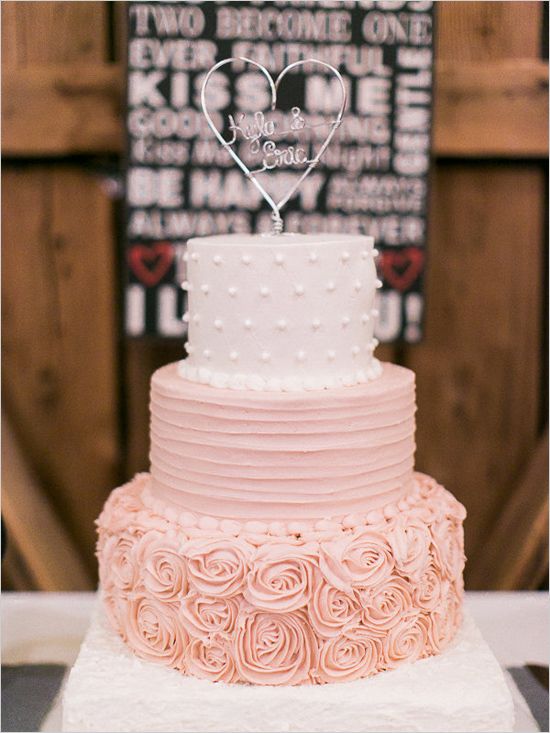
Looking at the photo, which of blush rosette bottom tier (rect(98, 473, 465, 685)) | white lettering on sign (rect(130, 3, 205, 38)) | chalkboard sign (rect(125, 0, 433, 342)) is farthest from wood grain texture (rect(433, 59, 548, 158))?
blush rosette bottom tier (rect(98, 473, 465, 685))

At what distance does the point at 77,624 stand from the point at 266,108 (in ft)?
5.57

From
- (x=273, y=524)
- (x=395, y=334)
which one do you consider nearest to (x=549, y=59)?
(x=395, y=334)

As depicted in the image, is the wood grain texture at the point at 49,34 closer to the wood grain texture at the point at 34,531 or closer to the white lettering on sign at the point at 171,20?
the white lettering on sign at the point at 171,20

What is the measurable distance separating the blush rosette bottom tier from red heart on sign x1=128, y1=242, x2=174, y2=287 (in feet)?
3.35

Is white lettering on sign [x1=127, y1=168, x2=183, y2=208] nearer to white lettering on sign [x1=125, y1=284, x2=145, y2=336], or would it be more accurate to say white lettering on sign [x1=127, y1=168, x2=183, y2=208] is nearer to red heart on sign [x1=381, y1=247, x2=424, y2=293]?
white lettering on sign [x1=125, y1=284, x2=145, y2=336]

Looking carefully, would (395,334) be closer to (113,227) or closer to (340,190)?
(340,190)

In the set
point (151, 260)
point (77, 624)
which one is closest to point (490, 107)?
point (151, 260)

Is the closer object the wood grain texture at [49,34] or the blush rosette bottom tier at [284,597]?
the blush rosette bottom tier at [284,597]

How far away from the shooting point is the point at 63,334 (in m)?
2.62

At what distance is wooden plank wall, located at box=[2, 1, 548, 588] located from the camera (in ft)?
8.13

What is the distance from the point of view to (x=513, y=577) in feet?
8.34

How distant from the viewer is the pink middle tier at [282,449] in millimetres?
1454

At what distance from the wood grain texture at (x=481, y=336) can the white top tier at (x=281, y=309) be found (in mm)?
1092

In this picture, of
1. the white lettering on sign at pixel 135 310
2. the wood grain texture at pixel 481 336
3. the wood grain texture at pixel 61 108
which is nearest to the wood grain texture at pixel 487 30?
the wood grain texture at pixel 481 336
